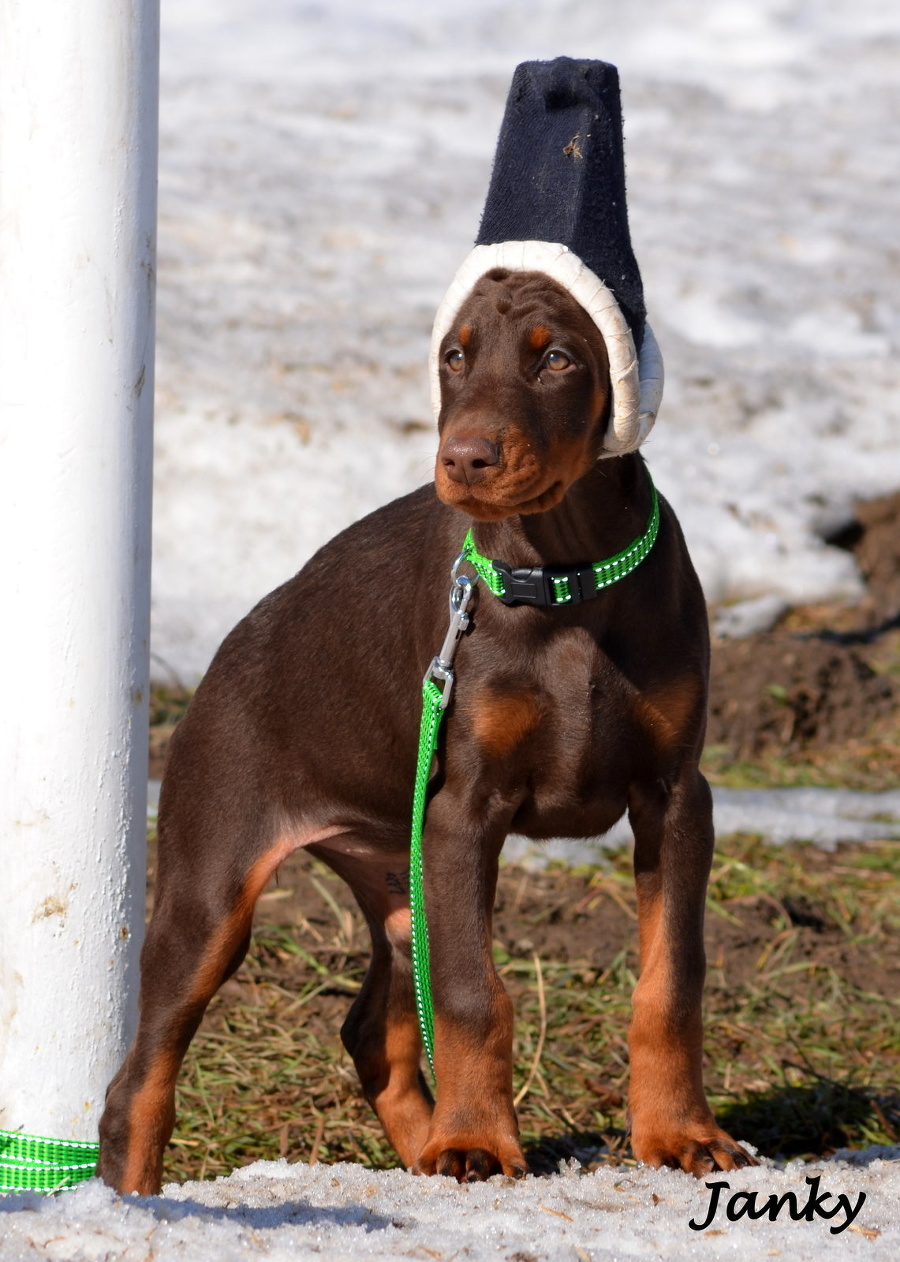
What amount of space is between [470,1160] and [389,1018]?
3.48 feet

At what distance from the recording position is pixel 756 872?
561cm

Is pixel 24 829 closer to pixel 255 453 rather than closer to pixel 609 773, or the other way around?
pixel 609 773

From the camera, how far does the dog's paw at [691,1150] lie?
9.89 feet

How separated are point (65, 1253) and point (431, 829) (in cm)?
112

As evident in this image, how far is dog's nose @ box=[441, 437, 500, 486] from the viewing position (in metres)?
2.76

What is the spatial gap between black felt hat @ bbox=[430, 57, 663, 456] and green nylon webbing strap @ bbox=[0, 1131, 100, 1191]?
72.7 inches

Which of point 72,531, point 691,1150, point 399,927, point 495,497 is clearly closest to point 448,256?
point 399,927

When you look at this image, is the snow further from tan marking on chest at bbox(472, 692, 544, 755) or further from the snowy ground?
the snowy ground

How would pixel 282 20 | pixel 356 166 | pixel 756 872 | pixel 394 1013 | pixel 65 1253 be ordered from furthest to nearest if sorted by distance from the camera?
pixel 282 20
pixel 356 166
pixel 756 872
pixel 394 1013
pixel 65 1253

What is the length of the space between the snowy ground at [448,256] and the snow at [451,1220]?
479 centimetres

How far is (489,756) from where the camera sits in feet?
10.2

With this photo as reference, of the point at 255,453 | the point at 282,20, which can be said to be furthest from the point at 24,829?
the point at 282,20

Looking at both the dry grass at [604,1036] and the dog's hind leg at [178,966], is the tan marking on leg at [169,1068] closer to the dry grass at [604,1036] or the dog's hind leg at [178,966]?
the dog's hind leg at [178,966]

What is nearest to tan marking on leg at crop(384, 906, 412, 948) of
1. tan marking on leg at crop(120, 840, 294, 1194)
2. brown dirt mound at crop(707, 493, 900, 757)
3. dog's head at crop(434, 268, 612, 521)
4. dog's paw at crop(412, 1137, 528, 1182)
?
tan marking on leg at crop(120, 840, 294, 1194)
